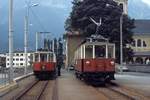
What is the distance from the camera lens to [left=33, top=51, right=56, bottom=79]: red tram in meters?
51.8

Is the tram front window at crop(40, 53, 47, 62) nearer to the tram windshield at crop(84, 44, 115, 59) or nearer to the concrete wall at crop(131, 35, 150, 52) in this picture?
the tram windshield at crop(84, 44, 115, 59)

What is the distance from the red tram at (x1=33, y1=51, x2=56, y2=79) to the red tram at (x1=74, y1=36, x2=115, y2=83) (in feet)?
40.0

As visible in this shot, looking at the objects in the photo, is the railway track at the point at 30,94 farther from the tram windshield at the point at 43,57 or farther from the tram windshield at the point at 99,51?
the tram windshield at the point at 43,57

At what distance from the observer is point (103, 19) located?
84812 millimetres

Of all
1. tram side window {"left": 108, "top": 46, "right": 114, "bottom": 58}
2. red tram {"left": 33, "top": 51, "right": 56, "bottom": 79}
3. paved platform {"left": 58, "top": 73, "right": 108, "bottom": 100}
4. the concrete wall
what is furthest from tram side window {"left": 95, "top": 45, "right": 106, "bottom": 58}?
the concrete wall

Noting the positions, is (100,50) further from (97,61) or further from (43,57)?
(43,57)

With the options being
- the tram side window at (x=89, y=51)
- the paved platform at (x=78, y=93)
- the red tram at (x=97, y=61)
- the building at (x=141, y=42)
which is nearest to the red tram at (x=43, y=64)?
the red tram at (x=97, y=61)

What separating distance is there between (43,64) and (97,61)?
1475cm

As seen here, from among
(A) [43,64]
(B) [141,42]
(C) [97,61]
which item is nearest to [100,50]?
(C) [97,61]

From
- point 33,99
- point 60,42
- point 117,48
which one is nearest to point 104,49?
point 33,99

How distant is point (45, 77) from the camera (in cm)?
5397

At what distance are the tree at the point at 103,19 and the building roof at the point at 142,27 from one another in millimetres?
69708

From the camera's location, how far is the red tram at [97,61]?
125 feet

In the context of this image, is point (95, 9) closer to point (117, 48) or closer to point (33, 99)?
point (117, 48)
